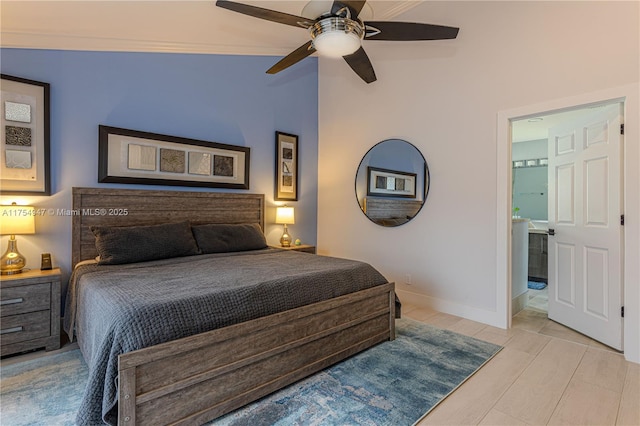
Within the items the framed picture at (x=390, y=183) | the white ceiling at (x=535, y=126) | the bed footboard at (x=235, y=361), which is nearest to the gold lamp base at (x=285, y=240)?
the framed picture at (x=390, y=183)

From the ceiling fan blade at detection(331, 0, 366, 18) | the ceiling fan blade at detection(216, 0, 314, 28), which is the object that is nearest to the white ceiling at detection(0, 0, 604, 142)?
the ceiling fan blade at detection(331, 0, 366, 18)

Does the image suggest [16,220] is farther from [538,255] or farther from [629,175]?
[538,255]

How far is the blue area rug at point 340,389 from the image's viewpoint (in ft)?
5.63

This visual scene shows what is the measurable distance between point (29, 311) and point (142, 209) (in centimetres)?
122

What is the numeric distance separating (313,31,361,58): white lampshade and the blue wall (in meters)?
2.11

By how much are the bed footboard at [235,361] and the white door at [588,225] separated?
1.98 m

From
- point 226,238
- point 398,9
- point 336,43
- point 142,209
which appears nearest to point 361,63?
→ point 336,43

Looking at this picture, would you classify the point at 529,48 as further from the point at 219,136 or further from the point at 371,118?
the point at 219,136

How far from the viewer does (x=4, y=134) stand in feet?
8.73

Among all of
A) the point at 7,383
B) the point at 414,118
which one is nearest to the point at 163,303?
the point at 7,383

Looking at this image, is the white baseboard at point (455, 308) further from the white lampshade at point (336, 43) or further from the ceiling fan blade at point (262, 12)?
the ceiling fan blade at point (262, 12)

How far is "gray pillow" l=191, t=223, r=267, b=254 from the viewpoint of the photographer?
3.29 m

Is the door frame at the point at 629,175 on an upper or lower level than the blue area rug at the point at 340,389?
upper

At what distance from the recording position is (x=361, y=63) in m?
2.62
